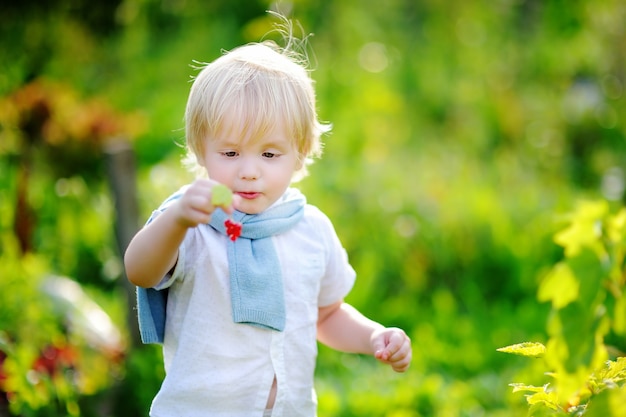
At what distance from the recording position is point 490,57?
8.85 meters

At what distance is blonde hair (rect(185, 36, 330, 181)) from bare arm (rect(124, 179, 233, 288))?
0.26 meters

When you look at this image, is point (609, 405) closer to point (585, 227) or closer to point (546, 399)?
point (546, 399)

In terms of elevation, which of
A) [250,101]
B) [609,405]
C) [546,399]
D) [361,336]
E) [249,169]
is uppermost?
[250,101]

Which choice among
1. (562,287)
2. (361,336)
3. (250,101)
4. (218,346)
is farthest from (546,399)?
(250,101)

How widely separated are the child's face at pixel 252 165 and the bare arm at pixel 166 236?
0.67 ft

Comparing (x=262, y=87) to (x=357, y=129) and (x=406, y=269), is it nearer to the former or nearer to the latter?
(x=406, y=269)

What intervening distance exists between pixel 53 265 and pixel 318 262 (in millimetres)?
3292

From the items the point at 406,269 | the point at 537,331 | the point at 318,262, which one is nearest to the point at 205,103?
the point at 318,262

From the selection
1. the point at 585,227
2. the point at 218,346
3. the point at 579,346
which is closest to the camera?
the point at 579,346

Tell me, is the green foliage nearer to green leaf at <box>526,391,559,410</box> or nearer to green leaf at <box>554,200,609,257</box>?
green leaf at <box>526,391,559,410</box>

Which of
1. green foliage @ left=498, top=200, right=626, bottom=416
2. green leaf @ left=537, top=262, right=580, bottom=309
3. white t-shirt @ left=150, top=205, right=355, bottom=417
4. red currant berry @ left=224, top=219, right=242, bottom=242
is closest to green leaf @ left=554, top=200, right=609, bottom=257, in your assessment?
green foliage @ left=498, top=200, right=626, bottom=416

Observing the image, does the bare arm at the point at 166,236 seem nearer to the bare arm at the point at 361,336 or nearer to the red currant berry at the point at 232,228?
the red currant berry at the point at 232,228

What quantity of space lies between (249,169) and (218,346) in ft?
1.30

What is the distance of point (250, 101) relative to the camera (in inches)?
69.9
